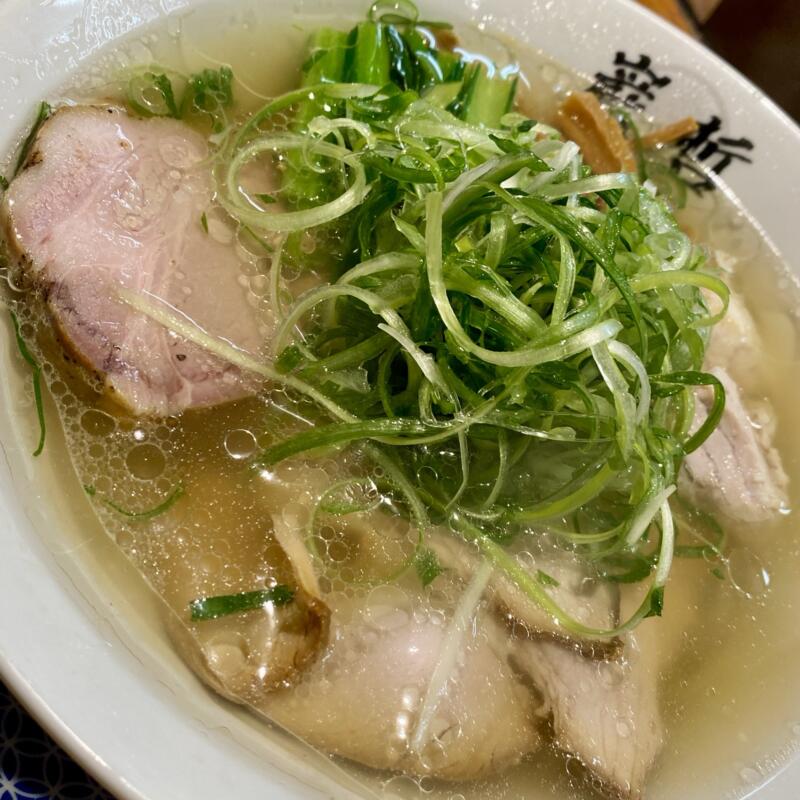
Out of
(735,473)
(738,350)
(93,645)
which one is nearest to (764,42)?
(738,350)

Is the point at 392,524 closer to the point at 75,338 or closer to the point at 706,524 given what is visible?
the point at 75,338

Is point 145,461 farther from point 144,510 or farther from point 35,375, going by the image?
point 35,375

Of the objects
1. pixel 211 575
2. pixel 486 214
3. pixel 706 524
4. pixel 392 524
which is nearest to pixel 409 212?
pixel 486 214

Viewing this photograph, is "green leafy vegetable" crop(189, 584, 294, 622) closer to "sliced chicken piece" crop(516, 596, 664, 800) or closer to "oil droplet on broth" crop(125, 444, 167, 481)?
"oil droplet on broth" crop(125, 444, 167, 481)

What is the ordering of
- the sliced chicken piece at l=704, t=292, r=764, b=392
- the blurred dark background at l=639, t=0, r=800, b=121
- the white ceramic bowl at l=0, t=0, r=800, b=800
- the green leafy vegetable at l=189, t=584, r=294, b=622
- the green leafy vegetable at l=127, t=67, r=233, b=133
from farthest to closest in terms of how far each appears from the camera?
the blurred dark background at l=639, t=0, r=800, b=121
the sliced chicken piece at l=704, t=292, r=764, b=392
the green leafy vegetable at l=127, t=67, r=233, b=133
the green leafy vegetable at l=189, t=584, r=294, b=622
the white ceramic bowl at l=0, t=0, r=800, b=800

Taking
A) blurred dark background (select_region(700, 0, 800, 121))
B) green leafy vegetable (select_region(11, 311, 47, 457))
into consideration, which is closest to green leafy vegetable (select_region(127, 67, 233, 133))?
green leafy vegetable (select_region(11, 311, 47, 457))

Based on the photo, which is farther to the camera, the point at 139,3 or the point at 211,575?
the point at 139,3
